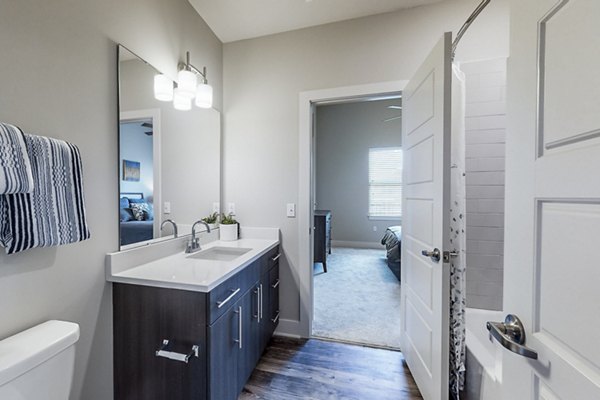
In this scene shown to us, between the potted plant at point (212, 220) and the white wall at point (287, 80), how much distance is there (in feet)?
0.69

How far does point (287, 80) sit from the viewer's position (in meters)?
2.29

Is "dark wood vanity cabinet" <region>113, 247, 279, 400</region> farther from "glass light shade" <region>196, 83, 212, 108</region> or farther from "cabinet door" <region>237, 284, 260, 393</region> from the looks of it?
"glass light shade" <region>196, 83, 212, 108</region>

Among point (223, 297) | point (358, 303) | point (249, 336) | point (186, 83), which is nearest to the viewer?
point (223, 297)

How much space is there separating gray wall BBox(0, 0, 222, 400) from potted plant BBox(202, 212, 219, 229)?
861mm

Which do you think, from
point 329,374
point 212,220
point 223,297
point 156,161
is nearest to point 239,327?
point 223,297

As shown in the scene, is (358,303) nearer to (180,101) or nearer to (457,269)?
(457,269)

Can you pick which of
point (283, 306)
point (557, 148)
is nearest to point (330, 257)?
point (283, 306)

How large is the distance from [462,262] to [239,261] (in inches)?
52.1

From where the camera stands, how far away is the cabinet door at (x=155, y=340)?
121 cm

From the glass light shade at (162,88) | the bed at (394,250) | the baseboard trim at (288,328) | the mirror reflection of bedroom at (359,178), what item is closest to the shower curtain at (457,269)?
the baseboard trim at (288,328)

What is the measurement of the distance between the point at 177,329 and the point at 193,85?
1.60 metres

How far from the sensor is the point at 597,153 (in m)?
0.45

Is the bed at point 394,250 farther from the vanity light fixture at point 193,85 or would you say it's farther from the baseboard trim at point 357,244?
the vanity light fixture at point 193,85

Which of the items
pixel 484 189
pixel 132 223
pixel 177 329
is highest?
pixel 484 189
